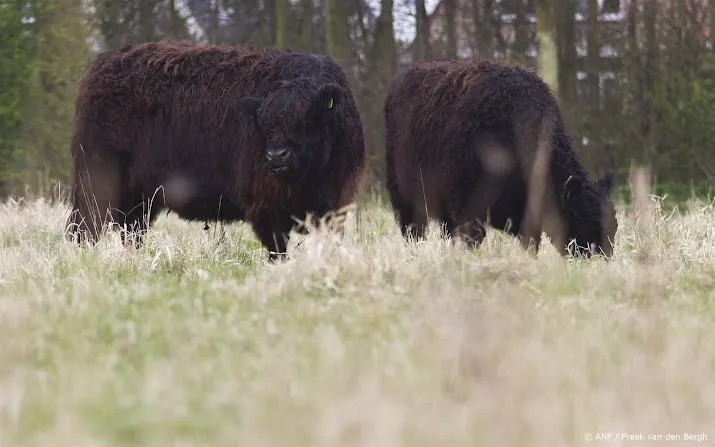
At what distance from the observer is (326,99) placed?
787cm

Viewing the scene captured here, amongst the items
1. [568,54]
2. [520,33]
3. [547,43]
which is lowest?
[568,54]

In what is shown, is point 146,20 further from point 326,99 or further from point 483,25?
point 326,99

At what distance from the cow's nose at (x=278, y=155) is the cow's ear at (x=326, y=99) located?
0.45 metres

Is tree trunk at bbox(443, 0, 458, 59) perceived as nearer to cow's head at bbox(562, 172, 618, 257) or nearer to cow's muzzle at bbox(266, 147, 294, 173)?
cow's head at bbox(562, 172, 618, 257)

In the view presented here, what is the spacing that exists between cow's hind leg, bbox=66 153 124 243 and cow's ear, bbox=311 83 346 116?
6.64 feet

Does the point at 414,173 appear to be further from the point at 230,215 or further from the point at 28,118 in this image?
the point at 28,118

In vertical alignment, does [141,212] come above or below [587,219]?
above

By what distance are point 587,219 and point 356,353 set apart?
16.5 ft

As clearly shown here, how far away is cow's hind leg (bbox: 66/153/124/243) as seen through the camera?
8.70m

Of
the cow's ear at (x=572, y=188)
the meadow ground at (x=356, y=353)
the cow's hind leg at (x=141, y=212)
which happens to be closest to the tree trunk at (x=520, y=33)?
the cow's ear at (x=572, y=188)

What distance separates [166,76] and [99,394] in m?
5.45

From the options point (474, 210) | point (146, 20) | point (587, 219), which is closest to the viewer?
point (587, 219)

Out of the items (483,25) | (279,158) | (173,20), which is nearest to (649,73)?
(483,25)

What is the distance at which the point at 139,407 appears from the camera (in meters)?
3.36
